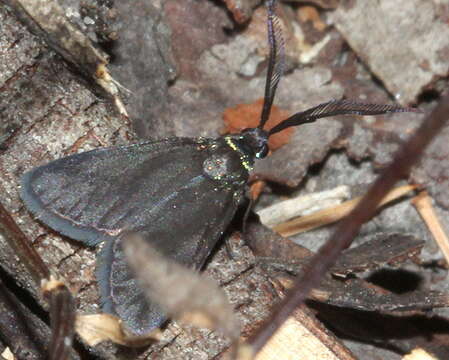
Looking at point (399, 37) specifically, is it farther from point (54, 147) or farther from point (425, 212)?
point (54, 147)

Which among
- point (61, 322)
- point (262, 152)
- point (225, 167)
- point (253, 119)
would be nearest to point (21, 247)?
point (61, 322)

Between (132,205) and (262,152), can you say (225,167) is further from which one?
(132,205)

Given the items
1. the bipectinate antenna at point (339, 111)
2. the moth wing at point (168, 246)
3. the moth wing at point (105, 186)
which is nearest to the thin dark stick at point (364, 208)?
the moth wing at point (168, 246)

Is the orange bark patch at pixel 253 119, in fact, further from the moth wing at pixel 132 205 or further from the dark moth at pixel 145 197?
the moth wing at pixel 132 205

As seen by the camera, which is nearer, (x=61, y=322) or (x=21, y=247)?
(x=61, y=322)

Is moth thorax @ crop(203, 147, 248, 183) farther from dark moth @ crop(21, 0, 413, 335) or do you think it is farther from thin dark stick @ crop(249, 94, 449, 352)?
thin dark stick @ crop(249, 94, 449, 352)

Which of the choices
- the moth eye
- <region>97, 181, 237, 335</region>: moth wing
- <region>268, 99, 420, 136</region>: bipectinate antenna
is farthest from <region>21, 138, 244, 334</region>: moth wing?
<region>268, 99, 420, 136</region>: bipectinate antenna

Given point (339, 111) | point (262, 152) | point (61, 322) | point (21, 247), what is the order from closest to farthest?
point (61, 322) < point (21, 247) < point (339, 111) < point (262, 152)
